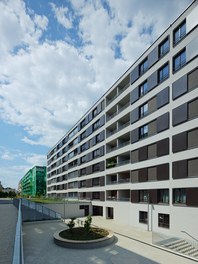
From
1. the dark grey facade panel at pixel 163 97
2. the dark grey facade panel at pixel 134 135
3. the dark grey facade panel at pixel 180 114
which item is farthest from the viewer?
the dark grey facade panel at pixel 134 135

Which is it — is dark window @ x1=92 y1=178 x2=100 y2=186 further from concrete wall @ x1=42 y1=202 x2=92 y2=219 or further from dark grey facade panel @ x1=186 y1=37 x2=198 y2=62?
dark grey facade panel @ x1=186 y1=37 x2=198 y2=62

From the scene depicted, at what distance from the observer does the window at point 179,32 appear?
25422 millimetres

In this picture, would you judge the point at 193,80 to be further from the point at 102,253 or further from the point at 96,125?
the point at 96,125

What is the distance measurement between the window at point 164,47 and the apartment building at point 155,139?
108 millimetres

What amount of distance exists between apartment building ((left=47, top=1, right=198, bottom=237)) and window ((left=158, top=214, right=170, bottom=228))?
0.32ft

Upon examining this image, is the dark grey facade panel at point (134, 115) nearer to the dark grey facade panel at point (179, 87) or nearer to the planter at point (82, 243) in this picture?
the dark grey facade panel at point (179, 87)

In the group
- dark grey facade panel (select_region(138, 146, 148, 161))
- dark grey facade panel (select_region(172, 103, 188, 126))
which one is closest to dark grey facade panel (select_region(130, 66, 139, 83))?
dark grey facade panel (select_region(138, 146, 148, 161))

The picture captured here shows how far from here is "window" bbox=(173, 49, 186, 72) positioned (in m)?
25.2

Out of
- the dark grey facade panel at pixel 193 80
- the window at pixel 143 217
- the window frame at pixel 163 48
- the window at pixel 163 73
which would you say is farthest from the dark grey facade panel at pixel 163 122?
the window at pixel 143 217

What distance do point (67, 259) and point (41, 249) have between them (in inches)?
135

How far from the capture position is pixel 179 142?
2466 cm

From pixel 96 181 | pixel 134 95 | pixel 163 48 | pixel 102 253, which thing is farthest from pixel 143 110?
pixel 96 181

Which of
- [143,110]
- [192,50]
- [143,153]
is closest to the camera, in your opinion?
[192,50]

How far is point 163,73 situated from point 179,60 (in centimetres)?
312
